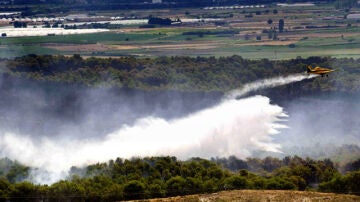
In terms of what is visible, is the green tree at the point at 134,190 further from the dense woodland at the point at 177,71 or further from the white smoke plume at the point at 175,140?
the dense woodland at the point at 177,71

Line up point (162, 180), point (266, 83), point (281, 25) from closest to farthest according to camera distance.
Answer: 1. point (162, 180)
2. point (266, 83)
3. point (281, 25)

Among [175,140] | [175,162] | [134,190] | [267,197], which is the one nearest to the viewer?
[267,197]

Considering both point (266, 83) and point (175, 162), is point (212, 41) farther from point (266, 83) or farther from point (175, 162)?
point (175, 162)

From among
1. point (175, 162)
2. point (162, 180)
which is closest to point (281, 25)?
point (175, 162)

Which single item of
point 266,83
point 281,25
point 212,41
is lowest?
point 266,83

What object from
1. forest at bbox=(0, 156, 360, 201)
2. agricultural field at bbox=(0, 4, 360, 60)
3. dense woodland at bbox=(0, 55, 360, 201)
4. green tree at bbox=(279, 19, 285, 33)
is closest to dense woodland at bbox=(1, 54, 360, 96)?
dense woodland at bbox=(0, 55, 360, 201)

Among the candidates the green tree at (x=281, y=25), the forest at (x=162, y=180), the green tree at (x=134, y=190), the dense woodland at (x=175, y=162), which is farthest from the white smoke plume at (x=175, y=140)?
the green tree at (x=281, y=25)

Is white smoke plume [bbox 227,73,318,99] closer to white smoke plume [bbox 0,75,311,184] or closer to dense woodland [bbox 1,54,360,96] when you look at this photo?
dense woodland [bbox 1,54,360,96]
